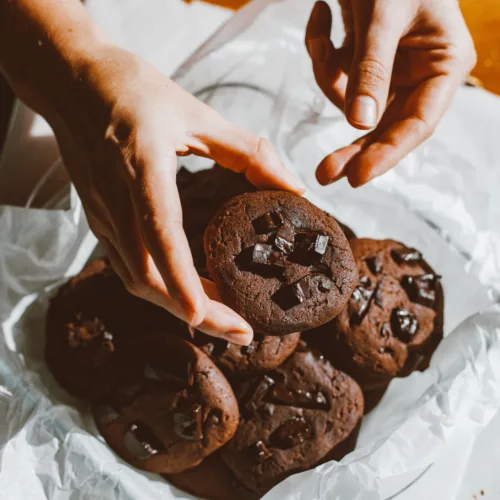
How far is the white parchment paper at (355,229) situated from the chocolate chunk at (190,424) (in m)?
0.14

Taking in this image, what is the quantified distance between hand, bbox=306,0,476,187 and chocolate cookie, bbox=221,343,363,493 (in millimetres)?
450

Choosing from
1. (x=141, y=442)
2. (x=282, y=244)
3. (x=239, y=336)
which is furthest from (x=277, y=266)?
(x=141, y=442)

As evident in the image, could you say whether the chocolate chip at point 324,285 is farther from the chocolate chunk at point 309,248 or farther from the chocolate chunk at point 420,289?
the chocolate chunk at point 420,289

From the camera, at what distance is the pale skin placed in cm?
89

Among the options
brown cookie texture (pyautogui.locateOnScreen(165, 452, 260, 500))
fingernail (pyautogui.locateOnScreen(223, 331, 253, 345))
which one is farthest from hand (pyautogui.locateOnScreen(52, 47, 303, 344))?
brown cookie texture (pyautogui.locateOnScreen(165, 452, 260, 500))

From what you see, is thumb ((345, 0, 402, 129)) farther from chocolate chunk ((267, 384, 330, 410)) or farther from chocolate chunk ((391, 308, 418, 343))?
chocolate chunk ((267, 384, 330, 410))

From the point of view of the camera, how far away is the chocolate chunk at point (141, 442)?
1.21m

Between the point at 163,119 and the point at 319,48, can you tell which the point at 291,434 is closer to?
the point at 163,119

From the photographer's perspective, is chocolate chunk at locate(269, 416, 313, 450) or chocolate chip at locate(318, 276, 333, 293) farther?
chocolate chunk at locate(269, 416, 313, 450)

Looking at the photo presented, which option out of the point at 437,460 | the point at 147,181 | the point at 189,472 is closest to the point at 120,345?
the point at 189,472

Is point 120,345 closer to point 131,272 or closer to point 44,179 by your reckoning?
point 131,272

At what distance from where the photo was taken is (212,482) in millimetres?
1281

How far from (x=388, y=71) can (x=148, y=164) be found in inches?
19.4

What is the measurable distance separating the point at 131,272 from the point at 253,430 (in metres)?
0.50
